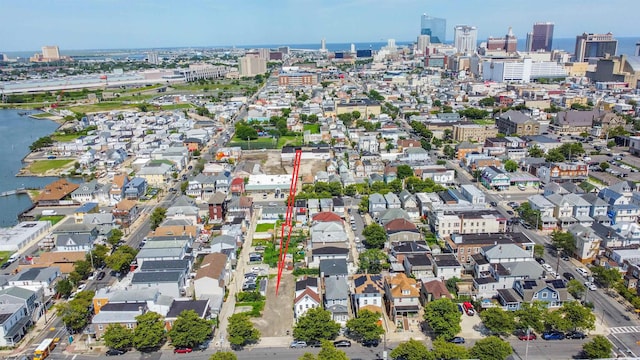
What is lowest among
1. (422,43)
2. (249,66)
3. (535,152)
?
(535,152)

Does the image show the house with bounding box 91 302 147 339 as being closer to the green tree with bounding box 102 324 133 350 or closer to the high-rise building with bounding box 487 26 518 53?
the green tree with bounding box 102 324 133 350

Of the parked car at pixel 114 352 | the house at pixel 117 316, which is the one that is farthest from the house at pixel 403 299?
the parked car at pixel 114 352

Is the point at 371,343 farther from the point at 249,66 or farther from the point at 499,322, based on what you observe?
the point at 249,66

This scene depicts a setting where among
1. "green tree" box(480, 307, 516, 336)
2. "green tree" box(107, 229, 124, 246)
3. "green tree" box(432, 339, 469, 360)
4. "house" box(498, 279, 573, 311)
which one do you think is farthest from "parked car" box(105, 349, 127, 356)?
"house" box(498, 279, 573, 311)

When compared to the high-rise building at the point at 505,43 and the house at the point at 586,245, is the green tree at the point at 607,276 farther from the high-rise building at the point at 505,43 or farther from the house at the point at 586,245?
the high-rise building at the point at 505,43

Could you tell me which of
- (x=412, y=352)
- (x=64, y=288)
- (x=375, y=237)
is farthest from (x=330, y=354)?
(x=64, y=288)

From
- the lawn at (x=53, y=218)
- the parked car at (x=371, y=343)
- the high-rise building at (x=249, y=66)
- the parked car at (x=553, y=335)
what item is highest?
the high-rise building at (x=249, y=66)
